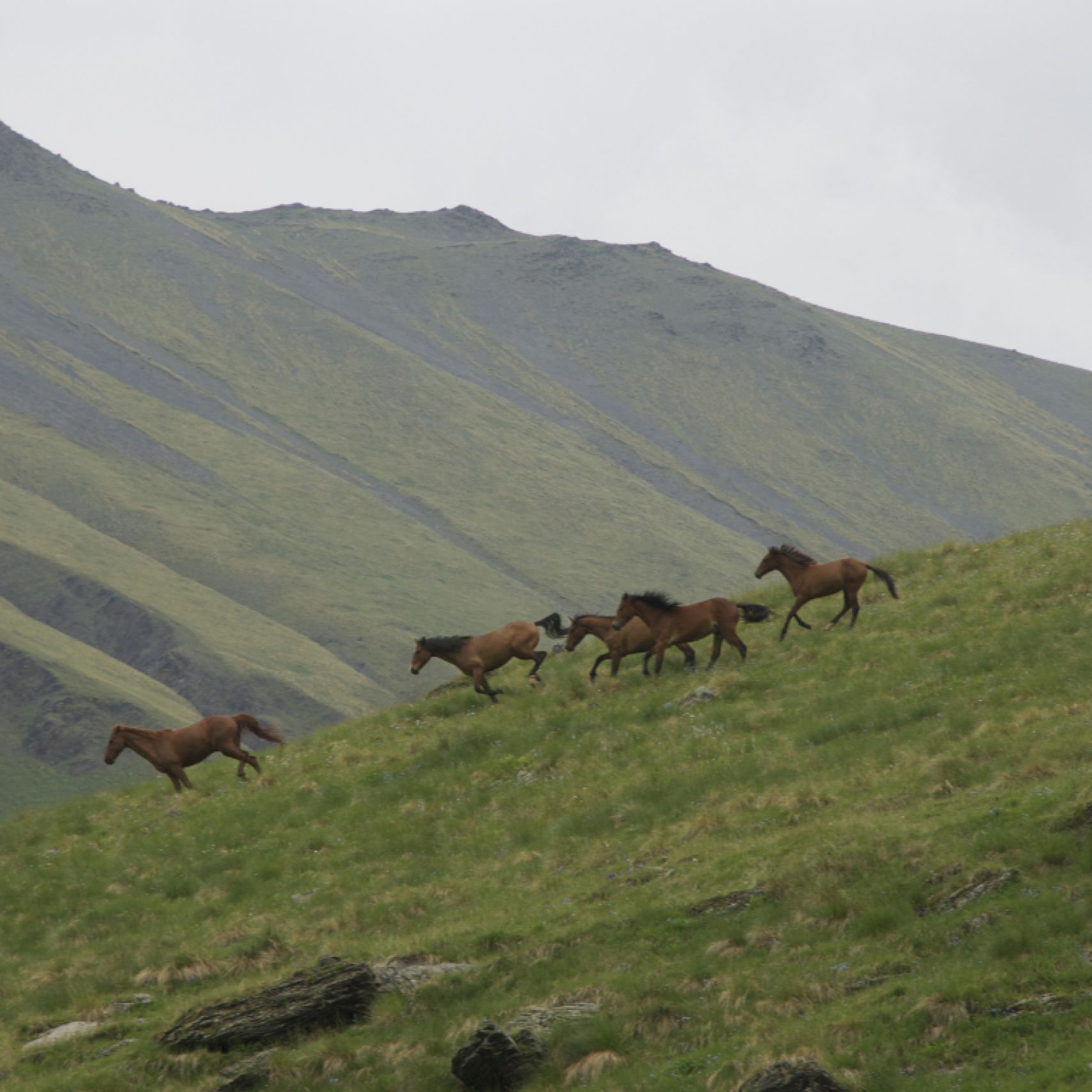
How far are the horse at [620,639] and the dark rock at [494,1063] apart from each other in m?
15.8

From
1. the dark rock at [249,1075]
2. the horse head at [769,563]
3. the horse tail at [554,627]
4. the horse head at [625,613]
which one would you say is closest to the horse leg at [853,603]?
the horse head at [769,563]

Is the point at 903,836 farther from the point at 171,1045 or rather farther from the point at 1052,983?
the point at 171,1045

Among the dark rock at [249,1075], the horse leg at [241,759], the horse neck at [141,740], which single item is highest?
the dark rock at [249,1075]

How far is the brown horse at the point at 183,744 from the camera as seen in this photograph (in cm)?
3002

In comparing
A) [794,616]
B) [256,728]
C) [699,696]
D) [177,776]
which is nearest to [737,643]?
[794,616]

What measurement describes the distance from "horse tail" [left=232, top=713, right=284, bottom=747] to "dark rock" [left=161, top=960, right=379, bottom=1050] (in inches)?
550

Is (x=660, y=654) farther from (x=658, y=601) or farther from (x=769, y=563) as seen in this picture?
(x=769, y=563)

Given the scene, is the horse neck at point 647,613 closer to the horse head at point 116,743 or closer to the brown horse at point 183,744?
the brown horse at point 183,744

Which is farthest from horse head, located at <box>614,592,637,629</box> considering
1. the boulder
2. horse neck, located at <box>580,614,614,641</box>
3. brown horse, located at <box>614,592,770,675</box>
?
the boulder

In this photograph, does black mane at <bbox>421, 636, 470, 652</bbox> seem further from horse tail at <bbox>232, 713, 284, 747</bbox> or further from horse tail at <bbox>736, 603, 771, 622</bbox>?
horse tail at <bbox>736, 603, 771, 622</bbox>

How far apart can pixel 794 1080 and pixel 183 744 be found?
812 inches

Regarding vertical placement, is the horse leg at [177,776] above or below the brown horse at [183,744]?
below

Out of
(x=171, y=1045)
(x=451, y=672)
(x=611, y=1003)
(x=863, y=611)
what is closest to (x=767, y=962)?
(x=611, y=1003)

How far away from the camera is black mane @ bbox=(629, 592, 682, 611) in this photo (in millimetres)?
29344
